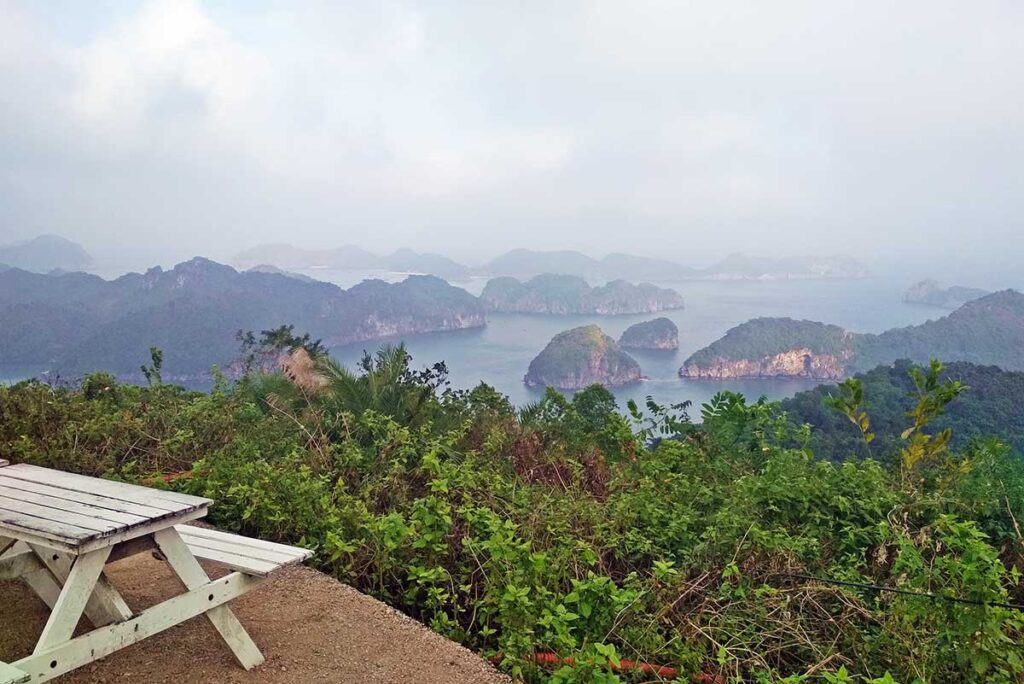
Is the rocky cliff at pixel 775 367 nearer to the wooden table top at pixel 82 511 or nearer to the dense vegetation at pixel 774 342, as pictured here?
the dense vegetation at pixel 774 342

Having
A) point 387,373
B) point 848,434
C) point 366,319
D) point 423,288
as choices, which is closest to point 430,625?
point 387,373

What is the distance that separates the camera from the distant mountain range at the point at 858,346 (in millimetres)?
34531

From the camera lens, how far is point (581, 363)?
97.7ft

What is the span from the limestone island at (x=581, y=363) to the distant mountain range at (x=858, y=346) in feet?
19.2

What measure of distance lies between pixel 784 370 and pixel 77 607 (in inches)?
1474

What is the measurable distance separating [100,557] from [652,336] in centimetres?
4348

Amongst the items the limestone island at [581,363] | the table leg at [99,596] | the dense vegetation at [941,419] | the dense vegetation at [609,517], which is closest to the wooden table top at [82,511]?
the table leg at [99,596]

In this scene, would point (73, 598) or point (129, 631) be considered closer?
point (73, 598)


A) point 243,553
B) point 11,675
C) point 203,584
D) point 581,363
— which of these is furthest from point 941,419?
point 581,363

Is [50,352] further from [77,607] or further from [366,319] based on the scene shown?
[77,607]

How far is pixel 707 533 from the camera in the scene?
12.1ft

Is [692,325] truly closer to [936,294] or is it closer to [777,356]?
[777,356]

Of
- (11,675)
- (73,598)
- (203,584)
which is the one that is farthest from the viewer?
(203,584)

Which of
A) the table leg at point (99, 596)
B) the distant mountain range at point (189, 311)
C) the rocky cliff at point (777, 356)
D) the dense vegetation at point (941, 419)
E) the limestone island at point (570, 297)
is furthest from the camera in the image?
the limestone island at point (570, 297)
